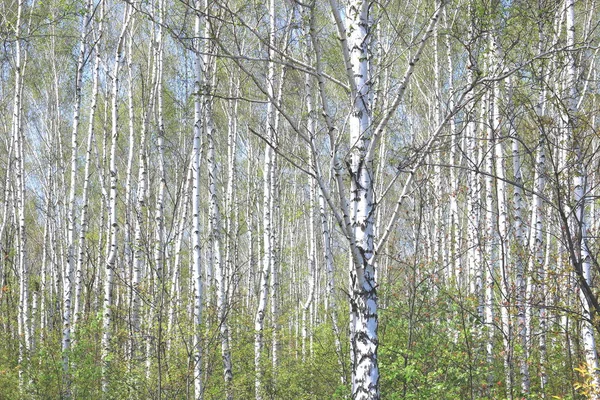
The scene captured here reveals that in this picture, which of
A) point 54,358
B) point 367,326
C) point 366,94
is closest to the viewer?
point 367,326

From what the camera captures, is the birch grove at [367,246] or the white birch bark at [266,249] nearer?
the birch grove at [367,246]

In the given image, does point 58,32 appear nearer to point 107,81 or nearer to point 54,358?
point 107,81

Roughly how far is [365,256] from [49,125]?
48.6ft

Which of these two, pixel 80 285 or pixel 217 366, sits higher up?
pixel 80 285

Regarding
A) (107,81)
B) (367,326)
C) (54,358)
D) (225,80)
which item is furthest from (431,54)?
(367,326)

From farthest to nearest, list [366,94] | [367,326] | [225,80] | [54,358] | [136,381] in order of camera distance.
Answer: [225,80]
[54,358]
[136,381]
[366,94]
[367,326]

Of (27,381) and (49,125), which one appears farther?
(49,125)

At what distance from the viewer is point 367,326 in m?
3.82

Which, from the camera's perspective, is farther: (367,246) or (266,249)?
(266,249)

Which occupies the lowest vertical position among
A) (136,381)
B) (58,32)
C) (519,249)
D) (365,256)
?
(136,381)

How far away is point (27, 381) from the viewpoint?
8.34 metres

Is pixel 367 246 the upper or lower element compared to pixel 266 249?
lower

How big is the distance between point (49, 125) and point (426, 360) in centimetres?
1312

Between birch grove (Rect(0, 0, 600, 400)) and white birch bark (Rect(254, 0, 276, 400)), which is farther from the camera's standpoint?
white birch bark (Rect(254, 0, 276, 400))
